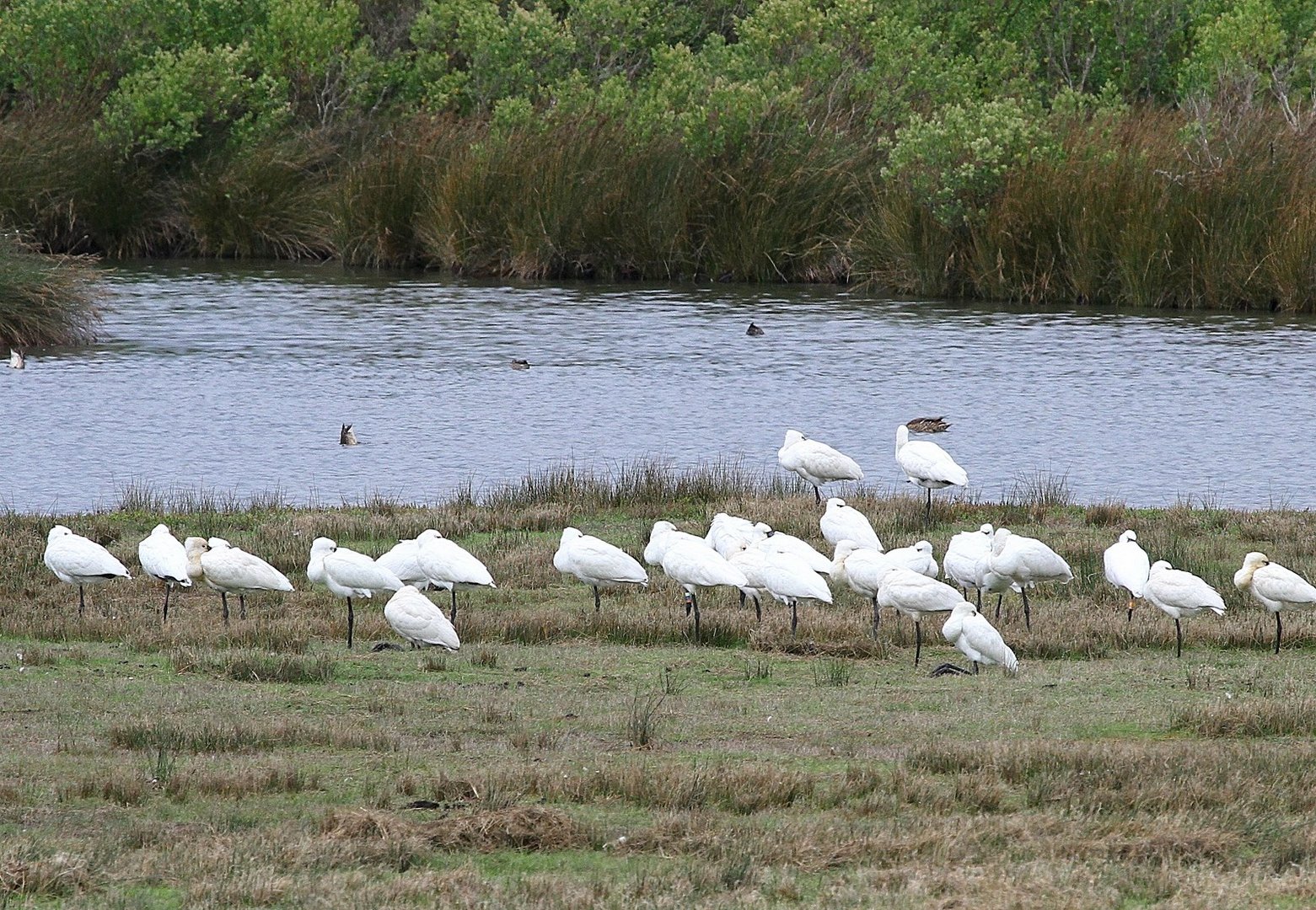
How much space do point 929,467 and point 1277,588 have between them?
18.9ft

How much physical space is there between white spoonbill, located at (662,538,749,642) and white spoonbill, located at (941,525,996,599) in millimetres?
1592

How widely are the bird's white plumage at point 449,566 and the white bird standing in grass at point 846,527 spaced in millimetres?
3261

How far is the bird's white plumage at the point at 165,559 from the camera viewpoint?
1321cm

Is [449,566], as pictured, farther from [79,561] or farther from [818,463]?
[818,463]

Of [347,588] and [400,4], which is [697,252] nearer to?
[400,4]

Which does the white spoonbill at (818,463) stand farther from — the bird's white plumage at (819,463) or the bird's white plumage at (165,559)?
the bird's white plumage at (165,559)

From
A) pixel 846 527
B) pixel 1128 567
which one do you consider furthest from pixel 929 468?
pixel 1128 567

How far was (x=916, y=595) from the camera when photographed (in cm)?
1202

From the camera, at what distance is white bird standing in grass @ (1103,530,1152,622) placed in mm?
12922

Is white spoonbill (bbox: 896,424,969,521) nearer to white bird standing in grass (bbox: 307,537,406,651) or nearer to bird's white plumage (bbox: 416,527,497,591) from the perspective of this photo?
bird's white plumage (bbox: 416,527,497,591)


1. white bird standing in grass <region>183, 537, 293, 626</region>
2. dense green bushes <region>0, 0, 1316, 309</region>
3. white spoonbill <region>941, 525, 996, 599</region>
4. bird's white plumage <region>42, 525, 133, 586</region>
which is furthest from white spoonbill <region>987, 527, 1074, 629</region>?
dense green bushes <region>0, 0, 1316, 309</region>

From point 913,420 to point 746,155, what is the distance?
1515 centimetres

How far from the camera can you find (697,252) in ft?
131

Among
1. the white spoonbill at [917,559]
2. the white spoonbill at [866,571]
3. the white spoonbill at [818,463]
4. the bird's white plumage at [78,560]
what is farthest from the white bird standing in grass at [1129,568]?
the bird's white plumage at [78,560]
